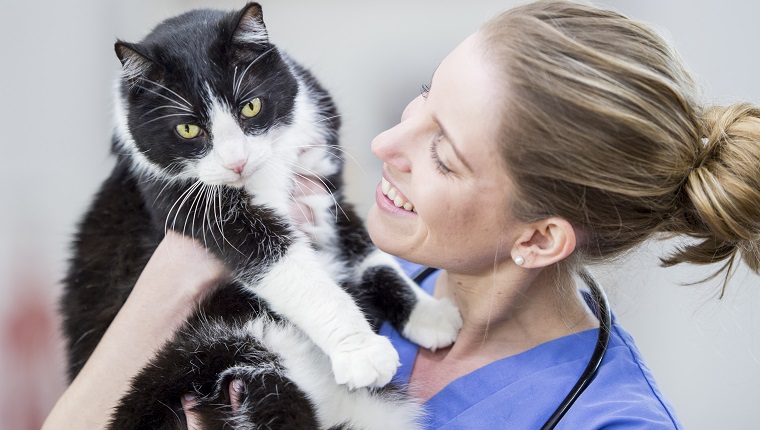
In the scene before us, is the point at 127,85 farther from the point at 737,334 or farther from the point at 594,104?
the point at 737,334

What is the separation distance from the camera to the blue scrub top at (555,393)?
1078 mm

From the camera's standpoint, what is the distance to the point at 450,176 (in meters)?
1.10

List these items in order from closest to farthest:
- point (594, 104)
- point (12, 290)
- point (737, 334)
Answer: point (594, 104), point (12, 290), point (737, 334)

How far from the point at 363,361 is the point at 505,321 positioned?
0.36 m

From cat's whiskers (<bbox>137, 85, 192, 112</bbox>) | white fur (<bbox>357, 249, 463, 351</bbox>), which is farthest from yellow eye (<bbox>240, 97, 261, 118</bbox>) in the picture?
white fur (<bbox>357, 249, 463, 351</bbox>)

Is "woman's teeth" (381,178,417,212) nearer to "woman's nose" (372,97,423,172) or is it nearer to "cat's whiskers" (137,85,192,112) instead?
"woman's nose" (372,97,423,172)

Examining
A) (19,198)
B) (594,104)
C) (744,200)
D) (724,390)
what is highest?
(594,104)

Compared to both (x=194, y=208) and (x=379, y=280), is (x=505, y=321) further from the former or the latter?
(x=194, y=208)

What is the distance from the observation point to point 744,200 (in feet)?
3.28

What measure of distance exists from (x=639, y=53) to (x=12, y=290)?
93.1 inches

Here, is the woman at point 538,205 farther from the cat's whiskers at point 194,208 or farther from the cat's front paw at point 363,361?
the cat's front paw at point 363,361

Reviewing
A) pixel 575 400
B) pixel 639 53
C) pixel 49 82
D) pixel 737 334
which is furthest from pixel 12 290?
pixel 737 334

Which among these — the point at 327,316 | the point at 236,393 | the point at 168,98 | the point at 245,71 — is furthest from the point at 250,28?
the point at 236,393

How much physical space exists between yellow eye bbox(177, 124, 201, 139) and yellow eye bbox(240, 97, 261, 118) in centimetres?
10
